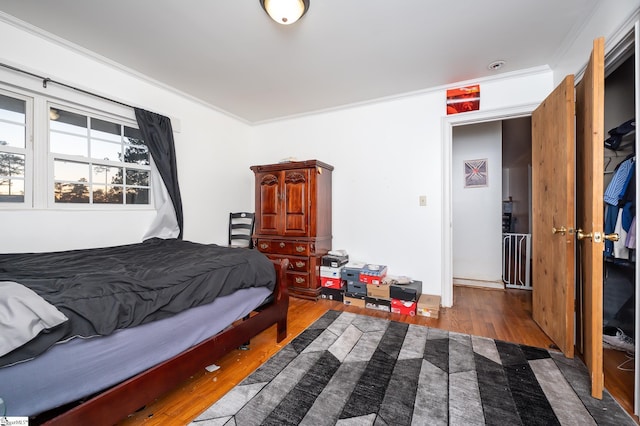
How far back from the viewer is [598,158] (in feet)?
4.97

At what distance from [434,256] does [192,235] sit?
302cm

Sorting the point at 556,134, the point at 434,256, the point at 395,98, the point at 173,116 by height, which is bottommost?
the point at 434,256

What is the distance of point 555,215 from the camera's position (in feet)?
6.87

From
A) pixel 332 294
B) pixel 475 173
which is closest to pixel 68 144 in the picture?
pixel 332 294

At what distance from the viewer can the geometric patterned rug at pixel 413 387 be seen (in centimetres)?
138

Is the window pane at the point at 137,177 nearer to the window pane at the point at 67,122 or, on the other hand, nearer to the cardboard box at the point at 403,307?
the window pane at the point at 67,122

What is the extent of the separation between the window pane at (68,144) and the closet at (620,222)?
427 centimetres

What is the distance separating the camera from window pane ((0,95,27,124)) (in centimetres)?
205

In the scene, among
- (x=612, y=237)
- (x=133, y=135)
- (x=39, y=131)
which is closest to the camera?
(x=612, y=237)

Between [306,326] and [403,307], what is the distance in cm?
107

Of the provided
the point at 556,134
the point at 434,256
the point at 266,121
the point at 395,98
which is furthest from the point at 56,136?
the point at 556,134

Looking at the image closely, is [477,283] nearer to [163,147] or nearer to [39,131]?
[163,147]

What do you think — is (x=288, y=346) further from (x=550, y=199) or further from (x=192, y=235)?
(x=550, y=199)

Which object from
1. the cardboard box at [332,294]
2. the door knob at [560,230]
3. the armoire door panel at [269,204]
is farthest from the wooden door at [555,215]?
the armoire door panel at [269,204]
